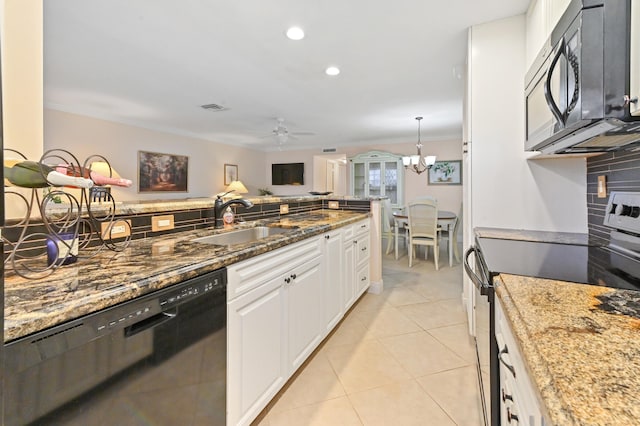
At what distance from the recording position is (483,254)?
1.39 metres

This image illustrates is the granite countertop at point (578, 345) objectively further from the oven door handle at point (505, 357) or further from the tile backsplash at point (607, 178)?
the tile backsplash at point (607, 178)

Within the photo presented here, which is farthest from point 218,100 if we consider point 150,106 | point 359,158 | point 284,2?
point 359,158

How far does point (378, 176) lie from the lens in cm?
672

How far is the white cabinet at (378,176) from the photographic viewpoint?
21.4 ft

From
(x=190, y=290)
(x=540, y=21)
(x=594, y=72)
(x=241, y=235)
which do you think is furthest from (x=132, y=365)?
(x=540, y=21)

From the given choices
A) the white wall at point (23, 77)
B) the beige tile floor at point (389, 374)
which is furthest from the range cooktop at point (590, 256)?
the white wall at point (23, 77)

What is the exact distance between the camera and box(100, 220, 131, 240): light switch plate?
134cm

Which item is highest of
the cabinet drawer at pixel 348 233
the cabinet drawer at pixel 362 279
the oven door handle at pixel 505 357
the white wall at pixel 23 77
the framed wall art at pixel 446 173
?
the framed wall art at pixel 446 173

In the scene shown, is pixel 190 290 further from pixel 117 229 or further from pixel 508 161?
pixel 508 161

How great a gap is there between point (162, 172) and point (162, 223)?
4.41 metres

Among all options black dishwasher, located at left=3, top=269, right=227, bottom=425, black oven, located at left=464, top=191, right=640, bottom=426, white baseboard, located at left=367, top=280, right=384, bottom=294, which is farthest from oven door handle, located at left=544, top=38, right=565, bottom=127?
white baseboard, located at left=367, top=280, right=384, bottom=294

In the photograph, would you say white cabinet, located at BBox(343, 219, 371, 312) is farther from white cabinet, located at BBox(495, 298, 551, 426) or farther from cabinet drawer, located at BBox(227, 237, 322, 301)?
white cabinet, located at BBox(495, 298, 551, 426)

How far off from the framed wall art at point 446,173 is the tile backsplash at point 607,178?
450 cm

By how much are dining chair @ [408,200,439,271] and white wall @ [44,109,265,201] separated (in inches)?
173
